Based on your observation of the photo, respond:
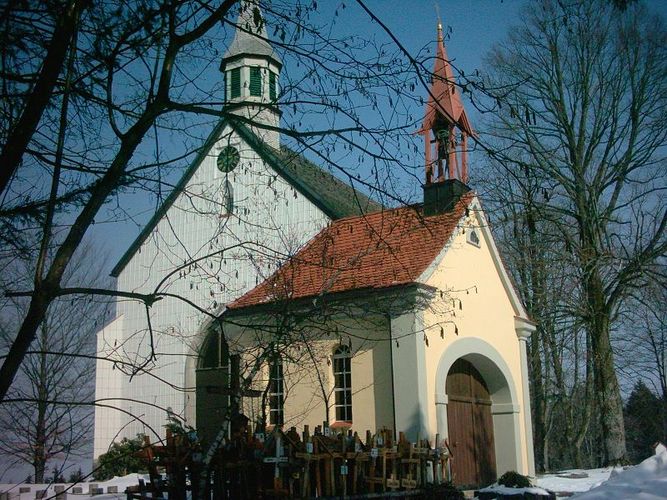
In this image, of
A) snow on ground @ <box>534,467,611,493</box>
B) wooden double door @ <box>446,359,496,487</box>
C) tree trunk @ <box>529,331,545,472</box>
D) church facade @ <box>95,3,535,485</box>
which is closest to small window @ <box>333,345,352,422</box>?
church facade @ <box>95,3,535,485</box>

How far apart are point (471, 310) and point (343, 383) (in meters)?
3.40

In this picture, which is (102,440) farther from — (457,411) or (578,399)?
(578,399)

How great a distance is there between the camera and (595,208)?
2122cm

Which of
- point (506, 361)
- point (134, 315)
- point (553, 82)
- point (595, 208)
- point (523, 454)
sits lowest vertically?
point (523, 454)

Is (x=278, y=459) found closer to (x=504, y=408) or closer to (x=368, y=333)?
(x=368, y=333)

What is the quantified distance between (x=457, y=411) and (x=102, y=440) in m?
10.3

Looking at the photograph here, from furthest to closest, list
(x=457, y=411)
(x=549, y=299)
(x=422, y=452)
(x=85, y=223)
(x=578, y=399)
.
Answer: (x=578, y=399), (x=549, y=299), (x=457, y=411), (x=422, y=452), (x=85, y=223)

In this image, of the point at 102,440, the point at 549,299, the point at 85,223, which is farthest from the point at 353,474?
the point at 549,299

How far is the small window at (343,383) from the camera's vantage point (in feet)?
51.5

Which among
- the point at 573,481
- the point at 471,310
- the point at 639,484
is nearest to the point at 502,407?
the point at 573,481

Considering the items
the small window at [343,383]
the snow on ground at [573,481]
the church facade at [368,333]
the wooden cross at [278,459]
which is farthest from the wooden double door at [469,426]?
the wooden cross at [278,459]

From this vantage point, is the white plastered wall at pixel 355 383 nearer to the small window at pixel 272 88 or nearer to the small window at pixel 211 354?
the small window at pixel 211 354

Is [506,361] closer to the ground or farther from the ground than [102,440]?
farther from the ground

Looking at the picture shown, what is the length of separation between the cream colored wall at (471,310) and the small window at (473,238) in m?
0.10
